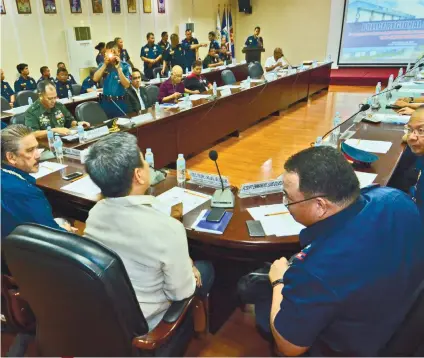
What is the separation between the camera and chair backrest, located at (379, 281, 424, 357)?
0.93 m

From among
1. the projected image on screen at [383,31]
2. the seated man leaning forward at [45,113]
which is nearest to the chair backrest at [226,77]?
the seated man leaning forward at [45,113]

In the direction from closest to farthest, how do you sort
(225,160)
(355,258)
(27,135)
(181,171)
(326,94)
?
(355,258) → (27,135) → (181,171) → (225,160) → (326,94)

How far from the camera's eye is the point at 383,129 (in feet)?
9.71

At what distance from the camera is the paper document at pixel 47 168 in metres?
2.19

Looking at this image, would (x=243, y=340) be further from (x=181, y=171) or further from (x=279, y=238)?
(x=181, y=171)

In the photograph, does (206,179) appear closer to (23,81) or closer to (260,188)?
(260,188)

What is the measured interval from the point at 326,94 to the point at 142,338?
7934 millimetres

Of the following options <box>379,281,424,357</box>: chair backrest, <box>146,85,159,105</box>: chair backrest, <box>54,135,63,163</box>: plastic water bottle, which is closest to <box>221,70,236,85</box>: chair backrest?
<box>146,85,159,105</box>: chair backrest

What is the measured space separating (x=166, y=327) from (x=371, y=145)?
6.74 ft

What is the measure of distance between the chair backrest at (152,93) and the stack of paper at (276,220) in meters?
3.26

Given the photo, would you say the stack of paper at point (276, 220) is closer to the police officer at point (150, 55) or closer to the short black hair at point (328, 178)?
the short black hair at point (328, 178)

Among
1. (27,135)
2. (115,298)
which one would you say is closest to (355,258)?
(115,298)

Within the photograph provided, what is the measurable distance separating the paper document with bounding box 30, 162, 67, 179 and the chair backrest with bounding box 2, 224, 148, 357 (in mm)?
1266

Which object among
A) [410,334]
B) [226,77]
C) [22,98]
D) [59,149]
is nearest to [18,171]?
[59,149]
